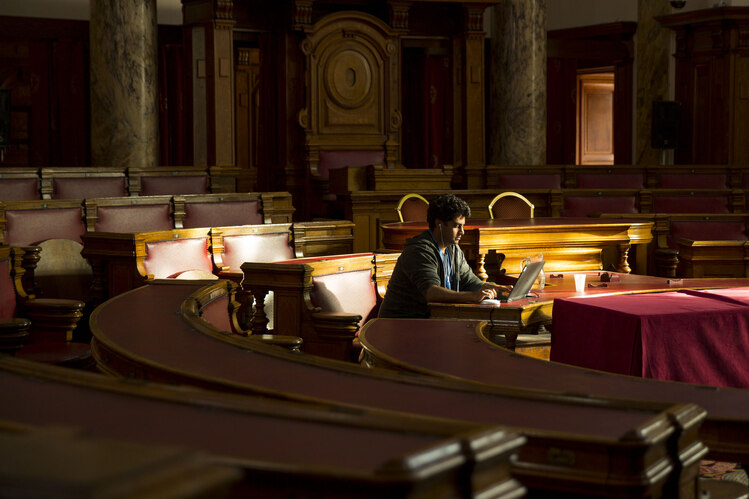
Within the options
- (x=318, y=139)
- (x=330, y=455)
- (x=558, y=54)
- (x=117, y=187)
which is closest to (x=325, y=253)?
(x=117, y=187)

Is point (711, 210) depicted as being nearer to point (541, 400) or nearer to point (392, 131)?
point (392, 131)

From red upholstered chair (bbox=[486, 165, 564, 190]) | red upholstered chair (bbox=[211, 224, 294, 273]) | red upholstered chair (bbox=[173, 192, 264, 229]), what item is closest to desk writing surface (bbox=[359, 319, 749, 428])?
red upholstered chair (bbox=[211, 224, 294, 273])

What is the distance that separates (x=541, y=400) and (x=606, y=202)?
278 inches

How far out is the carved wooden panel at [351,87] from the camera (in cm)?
1035

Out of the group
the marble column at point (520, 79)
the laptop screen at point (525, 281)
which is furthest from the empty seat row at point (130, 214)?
the marble column at point (520, 79)

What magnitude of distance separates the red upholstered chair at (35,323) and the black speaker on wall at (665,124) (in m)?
8.77

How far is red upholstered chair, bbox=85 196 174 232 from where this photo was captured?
666 centimetres

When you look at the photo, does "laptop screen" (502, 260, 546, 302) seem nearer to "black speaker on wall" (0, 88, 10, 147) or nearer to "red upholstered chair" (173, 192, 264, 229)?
"red upholstered chair" (173, 192, 264, 229)

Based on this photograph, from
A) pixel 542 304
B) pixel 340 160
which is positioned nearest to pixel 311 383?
pixel 542 304

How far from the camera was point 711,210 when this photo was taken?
28.5 feet

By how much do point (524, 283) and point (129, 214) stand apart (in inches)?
138

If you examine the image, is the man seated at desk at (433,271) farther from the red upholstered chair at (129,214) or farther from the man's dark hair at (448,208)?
the red upholstered chair at (129,214)

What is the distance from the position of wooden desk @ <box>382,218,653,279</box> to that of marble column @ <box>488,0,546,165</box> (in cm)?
510

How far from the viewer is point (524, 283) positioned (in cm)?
440
